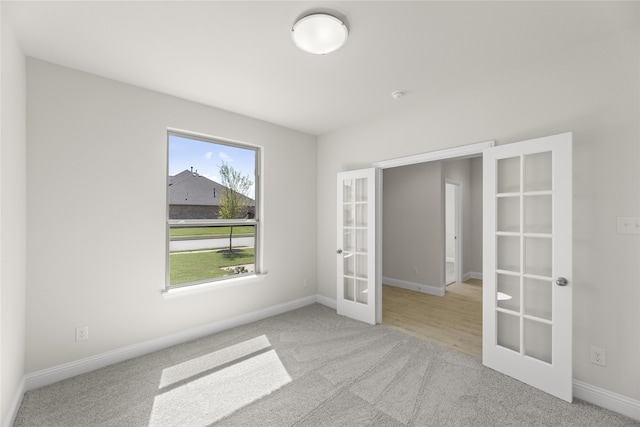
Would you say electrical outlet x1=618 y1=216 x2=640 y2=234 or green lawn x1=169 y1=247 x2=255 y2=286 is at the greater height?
electrical outlet x1=618 y1=216 x2=640 y2=234

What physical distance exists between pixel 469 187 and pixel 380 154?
362 centimetres

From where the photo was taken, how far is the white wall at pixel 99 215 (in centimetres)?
224

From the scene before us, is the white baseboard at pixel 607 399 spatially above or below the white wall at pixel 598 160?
below

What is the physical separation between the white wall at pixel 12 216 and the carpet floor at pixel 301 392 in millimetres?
393

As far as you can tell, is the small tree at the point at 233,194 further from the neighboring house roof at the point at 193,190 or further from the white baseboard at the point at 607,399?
the white baseboard at the point at 607,399

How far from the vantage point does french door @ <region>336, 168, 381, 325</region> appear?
3.49 m

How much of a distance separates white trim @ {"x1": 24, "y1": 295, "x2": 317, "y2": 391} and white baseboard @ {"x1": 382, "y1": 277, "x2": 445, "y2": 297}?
2538 mm

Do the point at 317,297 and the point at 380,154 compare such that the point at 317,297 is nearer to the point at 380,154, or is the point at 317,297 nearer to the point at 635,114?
the point at 380,154

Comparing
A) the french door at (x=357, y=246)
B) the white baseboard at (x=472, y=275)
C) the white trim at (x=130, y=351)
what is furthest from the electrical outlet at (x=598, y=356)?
the white baseboard at (x=472, y=275)

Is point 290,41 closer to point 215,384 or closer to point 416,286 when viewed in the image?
point 215,384

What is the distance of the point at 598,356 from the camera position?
200 centimetres

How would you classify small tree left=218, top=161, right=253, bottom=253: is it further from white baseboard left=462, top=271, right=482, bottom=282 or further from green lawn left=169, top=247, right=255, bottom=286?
white baseboard left=462, top=271, right=482, bottom=282

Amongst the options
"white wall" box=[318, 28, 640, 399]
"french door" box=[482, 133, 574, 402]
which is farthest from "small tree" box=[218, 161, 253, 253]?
"white wall" box=[318, 28, 640, 399]

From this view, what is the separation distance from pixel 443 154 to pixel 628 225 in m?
1.50
